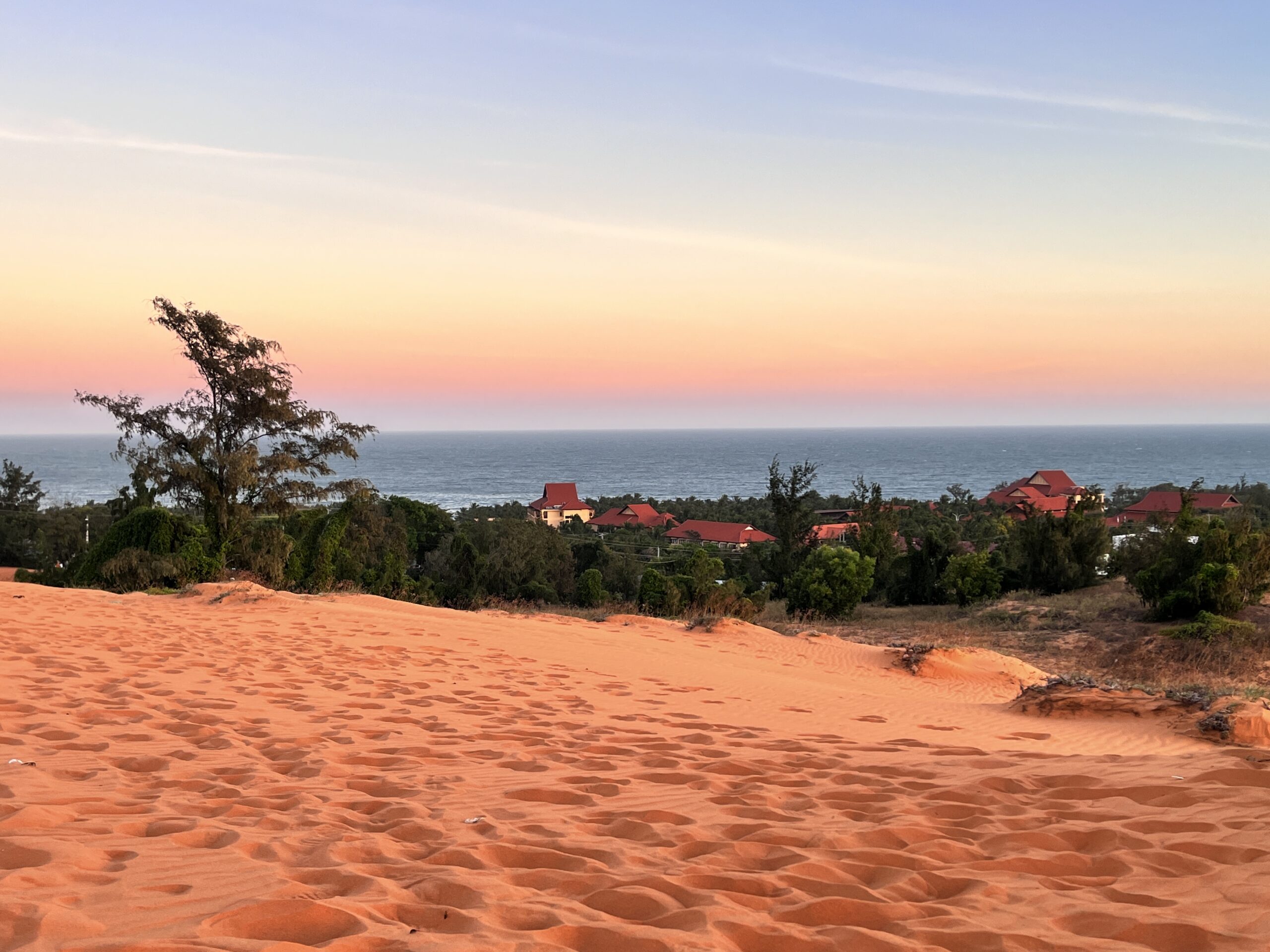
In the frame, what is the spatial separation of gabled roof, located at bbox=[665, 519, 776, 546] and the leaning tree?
32.9 m

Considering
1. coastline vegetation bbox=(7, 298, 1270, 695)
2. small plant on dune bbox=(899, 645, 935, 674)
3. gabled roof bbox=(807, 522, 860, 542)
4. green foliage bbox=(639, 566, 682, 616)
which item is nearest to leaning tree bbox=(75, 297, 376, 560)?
coastline vegetation bbox=(7, 298, 1270, 695)

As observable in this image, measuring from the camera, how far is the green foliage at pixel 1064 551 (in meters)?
26.0

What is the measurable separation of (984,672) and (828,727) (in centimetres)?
662

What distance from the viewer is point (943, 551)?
1115 inches

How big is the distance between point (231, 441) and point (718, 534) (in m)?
37.7

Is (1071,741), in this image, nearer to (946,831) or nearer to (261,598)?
(946,831)

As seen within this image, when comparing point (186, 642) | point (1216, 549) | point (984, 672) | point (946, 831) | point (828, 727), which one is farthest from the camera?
point (1216, 549)

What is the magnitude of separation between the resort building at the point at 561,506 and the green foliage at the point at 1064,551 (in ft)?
142

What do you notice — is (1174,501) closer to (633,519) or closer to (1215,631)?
(633,519)

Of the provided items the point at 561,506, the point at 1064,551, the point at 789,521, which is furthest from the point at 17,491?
the point at 1064,551

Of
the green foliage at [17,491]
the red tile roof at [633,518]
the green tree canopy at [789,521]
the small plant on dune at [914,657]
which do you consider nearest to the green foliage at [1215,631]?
the small plant on dune at [914,657]

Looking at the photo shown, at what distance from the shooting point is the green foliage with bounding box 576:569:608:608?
2867 cm

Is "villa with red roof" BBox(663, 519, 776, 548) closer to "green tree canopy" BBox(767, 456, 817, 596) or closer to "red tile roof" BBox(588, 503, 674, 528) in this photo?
"red tile roof" BBox(588, 503, 674, 528)

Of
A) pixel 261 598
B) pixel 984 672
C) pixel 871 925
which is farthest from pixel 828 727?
pixel 261 598
